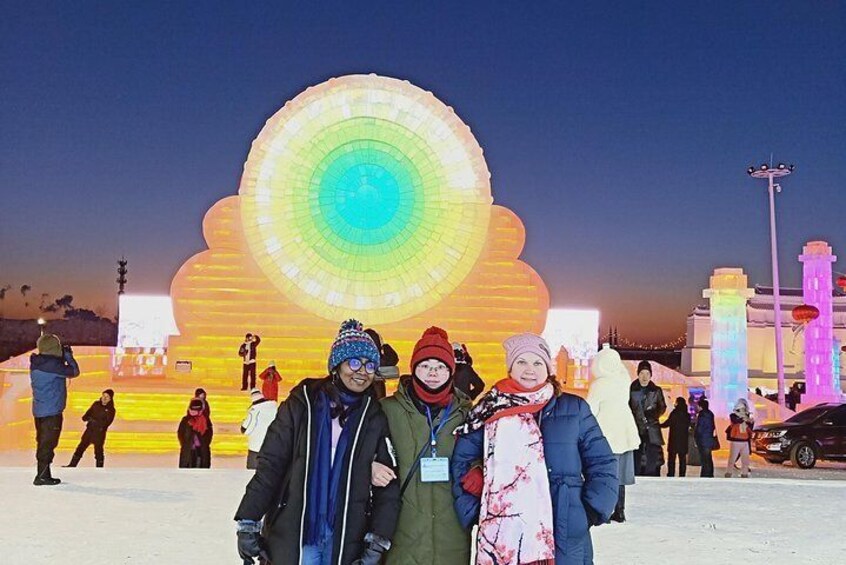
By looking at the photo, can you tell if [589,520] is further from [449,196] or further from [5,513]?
[449,196]

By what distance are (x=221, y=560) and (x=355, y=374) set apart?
2.56 metres

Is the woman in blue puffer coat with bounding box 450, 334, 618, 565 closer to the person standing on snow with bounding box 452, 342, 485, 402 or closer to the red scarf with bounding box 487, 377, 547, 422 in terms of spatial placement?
the red scarf with bounding box 487, 377, 547, 422

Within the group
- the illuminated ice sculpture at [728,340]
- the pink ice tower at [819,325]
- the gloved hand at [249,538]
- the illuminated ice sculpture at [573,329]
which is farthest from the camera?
the illuminated ice sculpture at [573,329]

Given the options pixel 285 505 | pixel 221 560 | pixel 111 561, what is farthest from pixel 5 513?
pixel 285 505

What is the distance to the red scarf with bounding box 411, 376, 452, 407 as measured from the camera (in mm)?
3637

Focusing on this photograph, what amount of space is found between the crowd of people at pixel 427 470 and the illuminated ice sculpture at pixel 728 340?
55.9 ft

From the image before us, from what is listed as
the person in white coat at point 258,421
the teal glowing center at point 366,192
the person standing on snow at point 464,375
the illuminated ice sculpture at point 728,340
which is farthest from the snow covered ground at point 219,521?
the teal glowing center at point 366,192

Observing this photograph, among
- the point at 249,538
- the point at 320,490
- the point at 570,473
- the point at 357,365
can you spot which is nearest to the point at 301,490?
the point at 320,490

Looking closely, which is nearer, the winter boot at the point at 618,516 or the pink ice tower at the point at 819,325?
the winter boot at the point at 618,516

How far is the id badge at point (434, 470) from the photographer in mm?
3574

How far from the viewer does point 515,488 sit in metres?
3.37

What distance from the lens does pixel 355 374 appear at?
137 inches

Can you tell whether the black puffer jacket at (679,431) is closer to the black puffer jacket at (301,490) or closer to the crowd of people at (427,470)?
the crowd of people at (427,470)

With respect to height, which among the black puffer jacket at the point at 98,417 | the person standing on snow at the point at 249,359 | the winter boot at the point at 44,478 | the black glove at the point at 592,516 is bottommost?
the winter boot at the point at 44,478
